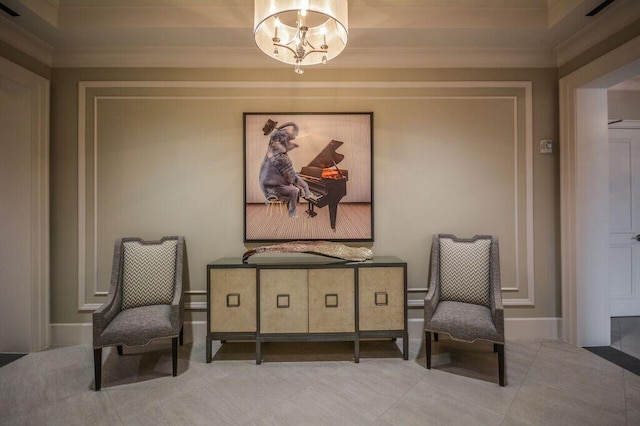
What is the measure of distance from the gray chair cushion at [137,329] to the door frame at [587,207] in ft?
11.5

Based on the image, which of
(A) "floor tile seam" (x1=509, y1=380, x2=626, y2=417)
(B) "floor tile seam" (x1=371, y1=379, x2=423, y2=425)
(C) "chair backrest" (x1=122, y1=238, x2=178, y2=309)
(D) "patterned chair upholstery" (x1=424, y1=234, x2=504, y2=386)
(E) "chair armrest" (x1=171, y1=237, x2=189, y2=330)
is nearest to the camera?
(B) "floor tile seam" (x1=371, y1=379, x2=423, y2=425)

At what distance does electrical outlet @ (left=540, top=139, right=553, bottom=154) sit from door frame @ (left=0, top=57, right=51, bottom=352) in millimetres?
4611

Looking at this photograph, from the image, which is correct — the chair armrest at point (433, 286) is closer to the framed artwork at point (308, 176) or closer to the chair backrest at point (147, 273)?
the framed artwork at point (308, 176)

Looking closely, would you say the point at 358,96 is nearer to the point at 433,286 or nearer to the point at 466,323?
the point at 433,286

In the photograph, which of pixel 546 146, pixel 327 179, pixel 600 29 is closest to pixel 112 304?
pixel 327 179

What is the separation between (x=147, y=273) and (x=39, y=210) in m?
1.16

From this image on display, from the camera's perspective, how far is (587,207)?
114 inches

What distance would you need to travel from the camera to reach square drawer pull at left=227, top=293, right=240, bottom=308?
2.68 m

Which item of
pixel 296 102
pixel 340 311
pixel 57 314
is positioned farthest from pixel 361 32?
pixel 57 314

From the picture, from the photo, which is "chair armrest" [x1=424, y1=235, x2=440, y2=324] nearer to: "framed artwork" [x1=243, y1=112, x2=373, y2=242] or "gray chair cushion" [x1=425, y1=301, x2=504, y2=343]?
"gray chair cushion" [x1=425, y1=301, x2=504, y2=343]

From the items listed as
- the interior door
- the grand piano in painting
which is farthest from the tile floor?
the interior door

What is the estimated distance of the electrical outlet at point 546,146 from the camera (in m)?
3.09

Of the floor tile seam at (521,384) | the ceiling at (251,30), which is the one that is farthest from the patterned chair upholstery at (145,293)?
the floor tile seam at (521,384)

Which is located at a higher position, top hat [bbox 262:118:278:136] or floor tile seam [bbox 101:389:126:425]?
top hat [bbox 262:118:278:136]
